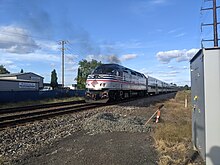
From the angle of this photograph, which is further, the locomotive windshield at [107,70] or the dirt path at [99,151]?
the locomotive windshield at [107,70]

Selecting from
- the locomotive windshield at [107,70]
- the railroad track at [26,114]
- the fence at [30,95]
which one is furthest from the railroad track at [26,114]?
the fence at [30,95]

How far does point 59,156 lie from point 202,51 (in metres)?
4.12

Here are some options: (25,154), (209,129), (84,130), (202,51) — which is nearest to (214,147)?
(209,129)

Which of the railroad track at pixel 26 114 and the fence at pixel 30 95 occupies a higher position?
the fence at pixel 30 95

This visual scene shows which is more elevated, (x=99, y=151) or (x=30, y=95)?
(x=30, y=95)

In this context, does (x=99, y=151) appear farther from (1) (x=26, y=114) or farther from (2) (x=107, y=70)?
(2) (x=107, y=70)

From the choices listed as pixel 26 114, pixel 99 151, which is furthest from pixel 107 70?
pixel 99 151

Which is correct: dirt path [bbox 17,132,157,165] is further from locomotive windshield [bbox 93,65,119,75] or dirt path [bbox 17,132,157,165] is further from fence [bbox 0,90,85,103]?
fence [bbox 0,90,85,103]

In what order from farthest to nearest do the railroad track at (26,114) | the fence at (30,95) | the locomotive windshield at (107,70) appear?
the fence at (30,95) < the locomotive windshield at (107,70) < the railroad track at (26,114)

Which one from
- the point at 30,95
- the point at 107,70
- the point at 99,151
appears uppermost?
the point at 107,70

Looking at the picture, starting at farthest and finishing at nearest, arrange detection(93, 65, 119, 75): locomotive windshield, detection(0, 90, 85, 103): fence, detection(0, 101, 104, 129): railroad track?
detection(0, 90, 85, 103): fence
detection(93, 65, 119, 75): locomotive windshield
detection(0, 101, 104, 129): railroad track

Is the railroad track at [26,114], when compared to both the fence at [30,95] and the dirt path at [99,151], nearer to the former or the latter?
the dirt path at [99,151]

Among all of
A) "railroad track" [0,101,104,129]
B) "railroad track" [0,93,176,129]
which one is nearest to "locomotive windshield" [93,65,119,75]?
"railroad track" [0,93,176,129]

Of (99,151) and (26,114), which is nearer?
(99,151)
